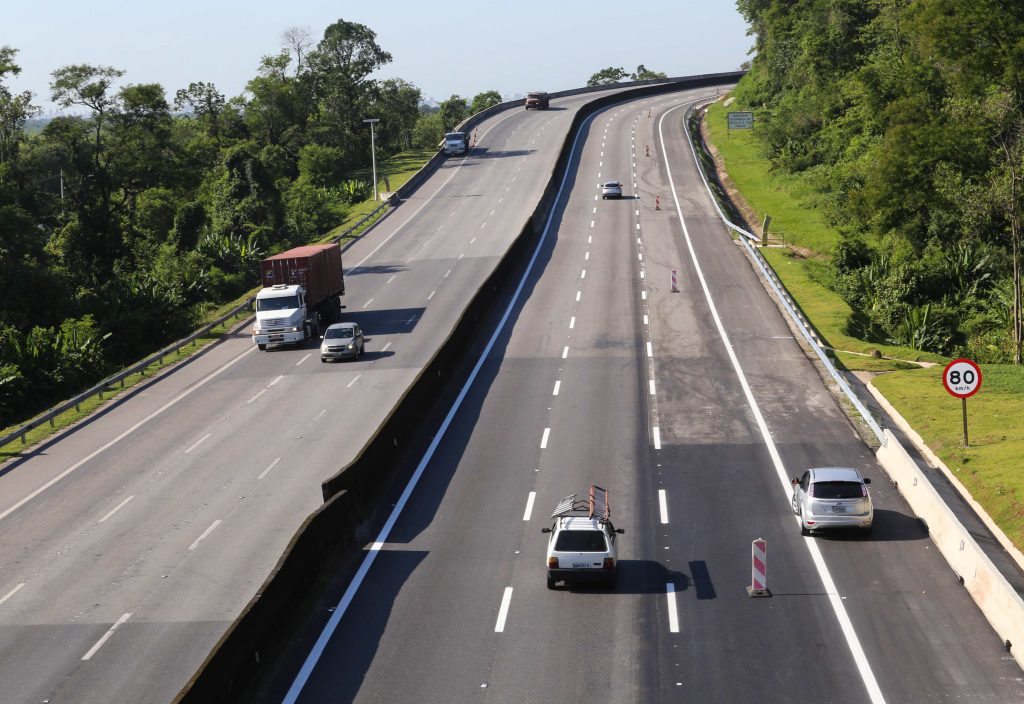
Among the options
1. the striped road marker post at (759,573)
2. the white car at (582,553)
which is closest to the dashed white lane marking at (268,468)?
the white car at (582,553)

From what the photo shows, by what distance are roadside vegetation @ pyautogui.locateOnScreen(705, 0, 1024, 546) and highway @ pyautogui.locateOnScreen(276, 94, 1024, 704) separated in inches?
110

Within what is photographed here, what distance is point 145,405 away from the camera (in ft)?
130

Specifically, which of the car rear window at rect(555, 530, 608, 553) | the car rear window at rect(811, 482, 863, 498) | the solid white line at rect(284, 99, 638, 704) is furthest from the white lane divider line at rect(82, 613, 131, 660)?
the car rear window at rect(811, 482, 863, 498)

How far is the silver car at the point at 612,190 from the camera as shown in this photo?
80.8 m

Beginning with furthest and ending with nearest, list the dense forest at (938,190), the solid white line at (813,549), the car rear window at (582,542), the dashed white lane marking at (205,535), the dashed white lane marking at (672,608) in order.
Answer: the dense forest at (938,190), the dashed white lane marking at (205,535), the car rear window at (582,542), the dashed white lane marking at (672,608), the solid white line at (813,549)

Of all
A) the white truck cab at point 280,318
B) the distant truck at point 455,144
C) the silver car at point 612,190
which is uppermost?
the distant truck at point 455,144

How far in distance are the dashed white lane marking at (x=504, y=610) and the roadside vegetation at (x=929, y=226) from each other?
35.9 feet

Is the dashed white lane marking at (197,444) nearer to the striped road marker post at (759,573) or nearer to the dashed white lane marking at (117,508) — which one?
the dashed white lane marking at (117,508)

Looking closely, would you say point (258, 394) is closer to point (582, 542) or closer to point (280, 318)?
point (280, 318)

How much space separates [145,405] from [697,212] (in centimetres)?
4499

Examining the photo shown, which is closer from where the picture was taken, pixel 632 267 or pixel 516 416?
pixel 516 416

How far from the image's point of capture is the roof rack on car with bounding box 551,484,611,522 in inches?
921

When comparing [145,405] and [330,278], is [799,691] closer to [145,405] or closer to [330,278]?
[145,405]

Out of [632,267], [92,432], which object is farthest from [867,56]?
[92,432]
